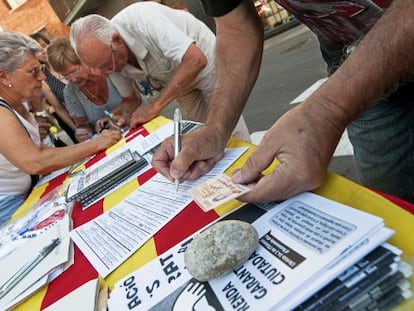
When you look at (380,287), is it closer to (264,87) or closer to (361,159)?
(361,159)

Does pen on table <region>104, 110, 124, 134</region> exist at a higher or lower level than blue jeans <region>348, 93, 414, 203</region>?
higher

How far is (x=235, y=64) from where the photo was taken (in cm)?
96

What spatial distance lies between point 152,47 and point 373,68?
1581mm

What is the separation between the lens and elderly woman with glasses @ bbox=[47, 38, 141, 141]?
2137 millimetres

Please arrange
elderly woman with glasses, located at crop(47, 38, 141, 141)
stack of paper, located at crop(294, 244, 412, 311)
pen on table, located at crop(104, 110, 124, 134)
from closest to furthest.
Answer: stack of paper, located at crop(294, 244, 412, 311)
pen on table, located at crop(104, 110, 124, 134)
elderly woman with glasses, located at crop(47, 38, 141, 141)

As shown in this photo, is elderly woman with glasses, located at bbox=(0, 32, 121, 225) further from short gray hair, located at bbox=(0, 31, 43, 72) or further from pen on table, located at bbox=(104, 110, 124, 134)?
pen on table, located at bbox=(104, 110, 124, 134)

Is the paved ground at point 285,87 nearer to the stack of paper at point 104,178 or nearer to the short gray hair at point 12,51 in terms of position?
the stack of paper at point 104,178

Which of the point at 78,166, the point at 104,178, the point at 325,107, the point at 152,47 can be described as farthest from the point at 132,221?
the point at 152,47

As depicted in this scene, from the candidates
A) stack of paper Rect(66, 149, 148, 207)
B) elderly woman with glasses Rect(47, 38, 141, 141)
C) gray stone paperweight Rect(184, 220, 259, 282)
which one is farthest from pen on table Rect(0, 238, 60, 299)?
elderly woman with glasses Rect(47, 38, 141, 141)

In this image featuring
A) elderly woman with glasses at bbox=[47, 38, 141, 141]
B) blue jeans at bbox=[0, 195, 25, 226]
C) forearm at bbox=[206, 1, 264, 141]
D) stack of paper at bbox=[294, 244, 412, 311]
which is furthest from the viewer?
elderly woman with glasses at bbox=[47, 38, 141, 141]

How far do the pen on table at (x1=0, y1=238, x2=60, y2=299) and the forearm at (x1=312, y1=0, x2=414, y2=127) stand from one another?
27.5 inches

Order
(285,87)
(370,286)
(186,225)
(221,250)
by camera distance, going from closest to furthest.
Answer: (370,286) → (221,250) → (186,225) → (285,87)

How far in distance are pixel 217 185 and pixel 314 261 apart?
12.3 inches

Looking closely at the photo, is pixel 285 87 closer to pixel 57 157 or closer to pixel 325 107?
pixel 57 157
